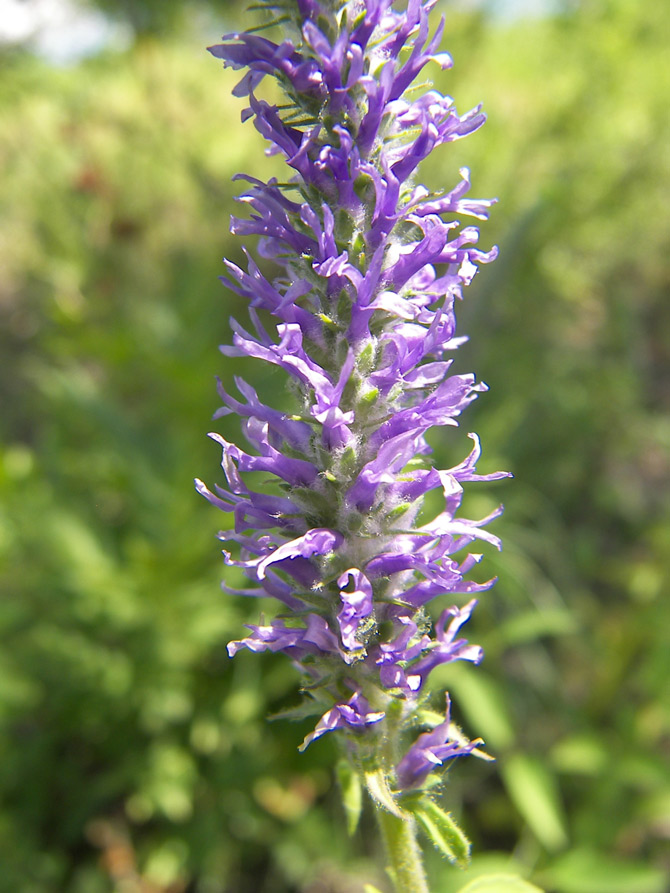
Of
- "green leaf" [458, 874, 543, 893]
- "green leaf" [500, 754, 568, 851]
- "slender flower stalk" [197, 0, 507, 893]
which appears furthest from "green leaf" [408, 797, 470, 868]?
"green leaf" [500, 754, 568, 851]

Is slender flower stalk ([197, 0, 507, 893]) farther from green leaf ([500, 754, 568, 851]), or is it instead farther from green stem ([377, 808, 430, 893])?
green leaf ([500, 754, 568, 851])

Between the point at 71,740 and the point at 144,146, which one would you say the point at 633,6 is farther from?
the point at 71,740

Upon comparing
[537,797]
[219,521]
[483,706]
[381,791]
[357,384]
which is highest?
[357,384]

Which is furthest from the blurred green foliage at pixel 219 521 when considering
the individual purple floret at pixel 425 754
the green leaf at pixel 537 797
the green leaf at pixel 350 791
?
the individual purple floret at pixel 425 754

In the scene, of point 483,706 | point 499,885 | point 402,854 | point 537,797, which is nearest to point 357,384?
point 402,854

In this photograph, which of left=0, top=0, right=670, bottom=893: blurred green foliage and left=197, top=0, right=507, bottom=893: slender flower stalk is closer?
left=197, top=0, right=507, bottom=893: slender flower stalk

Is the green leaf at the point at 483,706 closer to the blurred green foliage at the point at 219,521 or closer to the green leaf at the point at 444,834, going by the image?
the blurred green foliage at the point at 219,521

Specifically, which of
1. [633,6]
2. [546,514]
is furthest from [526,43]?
[546,514]

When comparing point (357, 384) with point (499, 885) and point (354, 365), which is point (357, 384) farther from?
point (499, 885)
